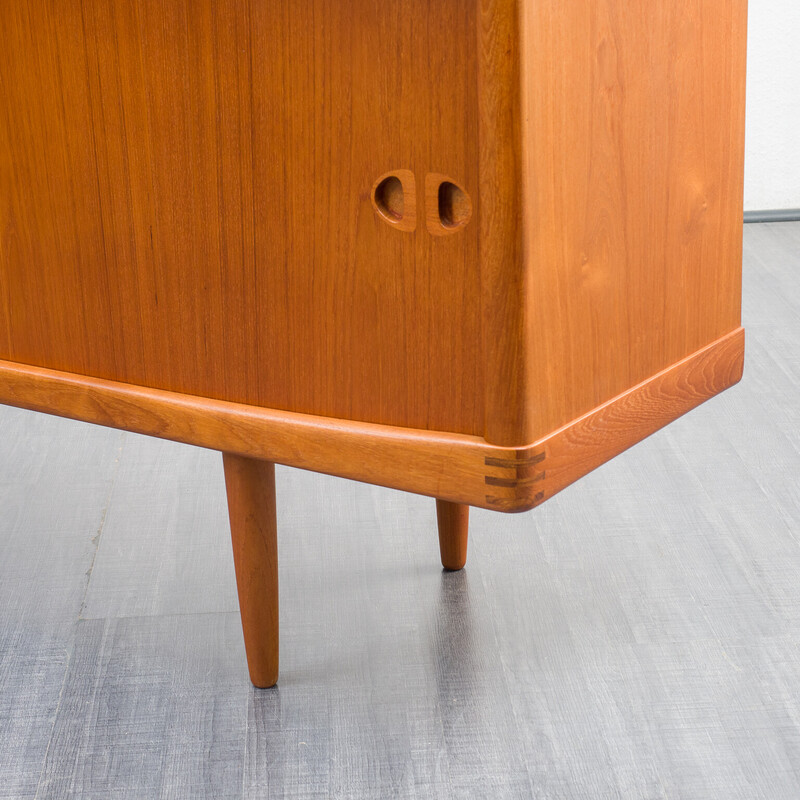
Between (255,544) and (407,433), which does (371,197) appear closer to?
(407,433)

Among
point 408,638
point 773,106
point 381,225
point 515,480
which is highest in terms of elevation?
point 381,225

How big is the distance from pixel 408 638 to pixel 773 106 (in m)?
2.12

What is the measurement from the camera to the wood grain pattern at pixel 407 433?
659mm

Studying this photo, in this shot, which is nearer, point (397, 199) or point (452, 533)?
point (397, 199)

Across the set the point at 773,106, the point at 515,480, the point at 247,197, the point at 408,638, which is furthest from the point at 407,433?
the point at 773,106

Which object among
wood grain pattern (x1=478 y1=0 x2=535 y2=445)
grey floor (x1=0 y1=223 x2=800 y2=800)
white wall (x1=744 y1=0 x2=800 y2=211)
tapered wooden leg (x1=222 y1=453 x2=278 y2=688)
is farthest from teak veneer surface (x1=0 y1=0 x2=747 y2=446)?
white wall (x1=744 y1=0 x2=800 y2=211)

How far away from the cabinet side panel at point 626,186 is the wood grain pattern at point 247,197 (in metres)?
0.04

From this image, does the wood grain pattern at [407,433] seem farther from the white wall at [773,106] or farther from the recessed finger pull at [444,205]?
the white wall at [773,106]

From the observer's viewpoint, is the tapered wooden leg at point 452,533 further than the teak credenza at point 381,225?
Yes

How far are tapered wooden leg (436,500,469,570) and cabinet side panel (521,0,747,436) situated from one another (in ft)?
1.22

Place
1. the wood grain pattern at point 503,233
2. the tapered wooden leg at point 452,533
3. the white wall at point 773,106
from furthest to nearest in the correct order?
the white wall at point 773,106, the tapered wooden leg at point 452,533, the wood grain pattern at point 503,233

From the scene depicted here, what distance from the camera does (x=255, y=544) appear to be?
2.94ft

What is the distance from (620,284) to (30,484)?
3.04ft

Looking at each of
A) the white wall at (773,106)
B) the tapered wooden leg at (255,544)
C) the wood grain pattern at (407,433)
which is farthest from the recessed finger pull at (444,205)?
the white wall at (773,106)
